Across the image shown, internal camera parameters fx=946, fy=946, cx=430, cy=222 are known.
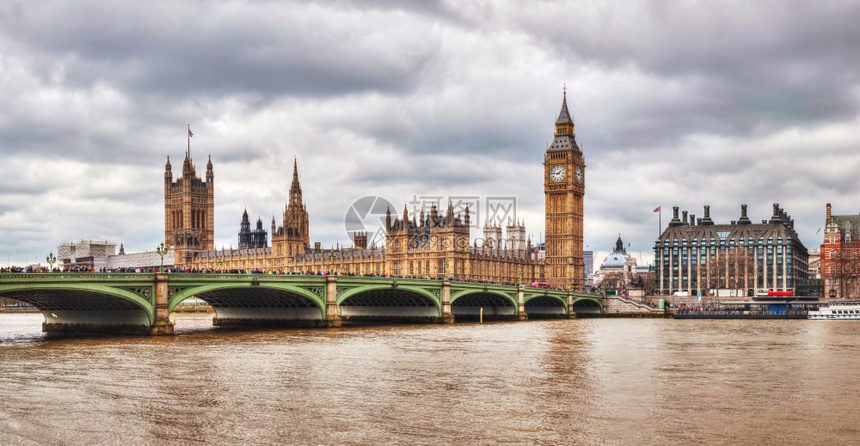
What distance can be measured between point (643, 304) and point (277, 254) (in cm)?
7029

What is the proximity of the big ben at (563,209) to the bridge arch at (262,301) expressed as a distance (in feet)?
299

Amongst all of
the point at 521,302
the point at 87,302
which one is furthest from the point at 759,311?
the point at 87,302

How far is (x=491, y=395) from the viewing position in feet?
104

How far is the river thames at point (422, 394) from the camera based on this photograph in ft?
80.1

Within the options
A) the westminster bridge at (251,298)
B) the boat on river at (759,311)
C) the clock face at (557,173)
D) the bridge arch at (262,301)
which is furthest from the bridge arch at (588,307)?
the bridge arch at (262,301)

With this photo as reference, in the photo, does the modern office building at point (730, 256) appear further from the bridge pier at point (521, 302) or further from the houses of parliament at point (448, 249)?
the bridge pier at point (521, 302)

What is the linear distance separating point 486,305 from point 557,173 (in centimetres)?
A: 6089

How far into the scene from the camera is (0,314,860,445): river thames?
24406 mm

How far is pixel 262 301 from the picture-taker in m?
77.6

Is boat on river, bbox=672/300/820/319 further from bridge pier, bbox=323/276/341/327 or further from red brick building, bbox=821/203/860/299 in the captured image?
bridge pier, bbox=323/276/341/327

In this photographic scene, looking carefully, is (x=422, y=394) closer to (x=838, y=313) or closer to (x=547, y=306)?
(x=838, y=313)

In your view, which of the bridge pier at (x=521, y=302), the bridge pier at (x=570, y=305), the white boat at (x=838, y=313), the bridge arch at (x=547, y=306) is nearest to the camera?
the white boat at (x=838, y=313)

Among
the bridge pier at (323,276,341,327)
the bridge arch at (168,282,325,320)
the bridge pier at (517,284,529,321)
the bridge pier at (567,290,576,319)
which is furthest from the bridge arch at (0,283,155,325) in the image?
the bridge pier at (567,290,576,319)

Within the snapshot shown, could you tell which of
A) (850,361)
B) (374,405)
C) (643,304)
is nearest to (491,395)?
(374,405)
